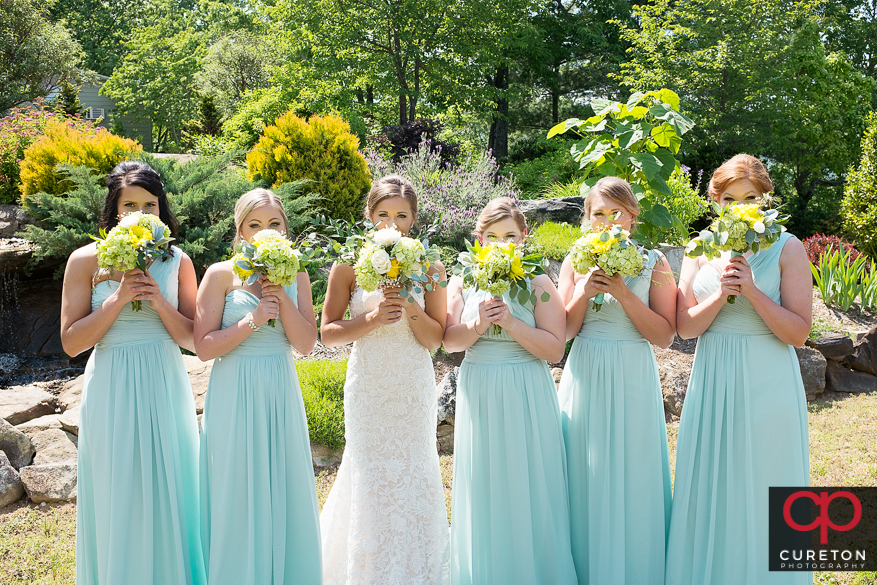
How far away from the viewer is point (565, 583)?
3.53m

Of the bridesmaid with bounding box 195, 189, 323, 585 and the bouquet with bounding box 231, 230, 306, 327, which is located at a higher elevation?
the bouquet with bounding box 231, 230, 306, 327

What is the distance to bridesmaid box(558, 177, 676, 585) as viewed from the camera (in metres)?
3.58

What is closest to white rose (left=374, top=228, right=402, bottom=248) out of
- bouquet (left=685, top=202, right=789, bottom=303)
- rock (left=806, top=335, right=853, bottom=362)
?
bouquet (left=685, top=202, right=789, bottom=303)

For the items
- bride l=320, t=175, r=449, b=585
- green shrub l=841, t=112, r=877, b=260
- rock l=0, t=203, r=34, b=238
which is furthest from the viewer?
green shrub l=841, t=112, r=877, b=260

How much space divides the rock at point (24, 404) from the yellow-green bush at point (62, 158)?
14.0 feet

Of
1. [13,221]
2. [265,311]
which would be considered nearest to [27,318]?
[13,221]

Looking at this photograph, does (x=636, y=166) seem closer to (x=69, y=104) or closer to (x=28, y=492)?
(x=28, y=492)

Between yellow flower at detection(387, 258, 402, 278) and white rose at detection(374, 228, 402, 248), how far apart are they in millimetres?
92

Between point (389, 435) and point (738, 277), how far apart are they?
84.4 inches

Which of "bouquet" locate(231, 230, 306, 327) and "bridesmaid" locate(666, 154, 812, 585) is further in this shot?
"bridesmaid" locate(666, 154, 812, 585)

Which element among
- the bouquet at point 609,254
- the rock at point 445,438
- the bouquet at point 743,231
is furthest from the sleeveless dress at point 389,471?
the rock at point 445,438

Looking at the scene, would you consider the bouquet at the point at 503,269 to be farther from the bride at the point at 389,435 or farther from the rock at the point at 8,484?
the rock at the point at 8,484

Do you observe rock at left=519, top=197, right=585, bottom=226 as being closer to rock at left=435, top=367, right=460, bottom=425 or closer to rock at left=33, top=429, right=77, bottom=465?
rock at left=435, top=367, right=460, bottom=425

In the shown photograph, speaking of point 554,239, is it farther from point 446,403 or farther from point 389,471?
point 389,471
